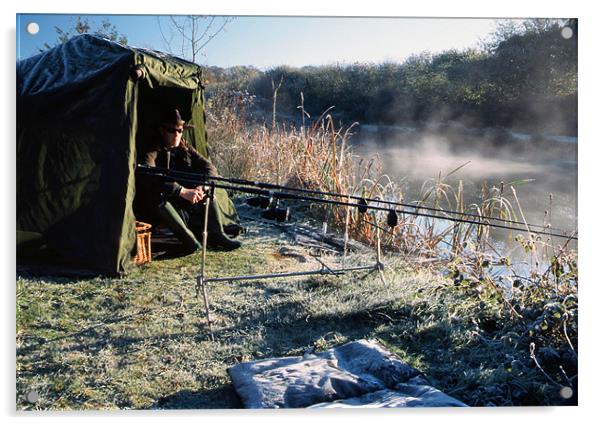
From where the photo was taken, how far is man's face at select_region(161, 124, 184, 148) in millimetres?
4316

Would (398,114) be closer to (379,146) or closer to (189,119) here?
(379,146)

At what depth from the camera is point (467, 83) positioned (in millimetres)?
3426

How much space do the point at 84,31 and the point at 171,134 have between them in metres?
1.17

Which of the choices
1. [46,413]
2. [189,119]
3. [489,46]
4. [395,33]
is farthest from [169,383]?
[189,119]

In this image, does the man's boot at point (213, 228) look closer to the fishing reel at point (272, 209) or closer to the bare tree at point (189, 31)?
the bare tree at point (189, 31)

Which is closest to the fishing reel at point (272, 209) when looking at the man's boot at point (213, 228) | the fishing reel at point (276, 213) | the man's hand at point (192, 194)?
the fishing reel at point (276, 213)

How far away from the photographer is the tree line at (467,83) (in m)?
3.20

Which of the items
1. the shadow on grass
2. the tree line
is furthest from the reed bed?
the shadow on grass

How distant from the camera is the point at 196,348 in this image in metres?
3.13

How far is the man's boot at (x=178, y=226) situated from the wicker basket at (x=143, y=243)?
0.14 meters

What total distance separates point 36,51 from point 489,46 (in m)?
2.18

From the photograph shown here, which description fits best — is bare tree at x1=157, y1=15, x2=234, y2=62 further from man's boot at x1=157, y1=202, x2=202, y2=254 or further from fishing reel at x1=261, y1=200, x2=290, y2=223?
man's boot at x1=157, y1=202, x2=202, y2=254

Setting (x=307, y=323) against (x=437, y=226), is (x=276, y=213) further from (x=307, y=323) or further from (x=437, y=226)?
(x=437, y=226)

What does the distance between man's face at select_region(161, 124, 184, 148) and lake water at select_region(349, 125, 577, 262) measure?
117 cm
